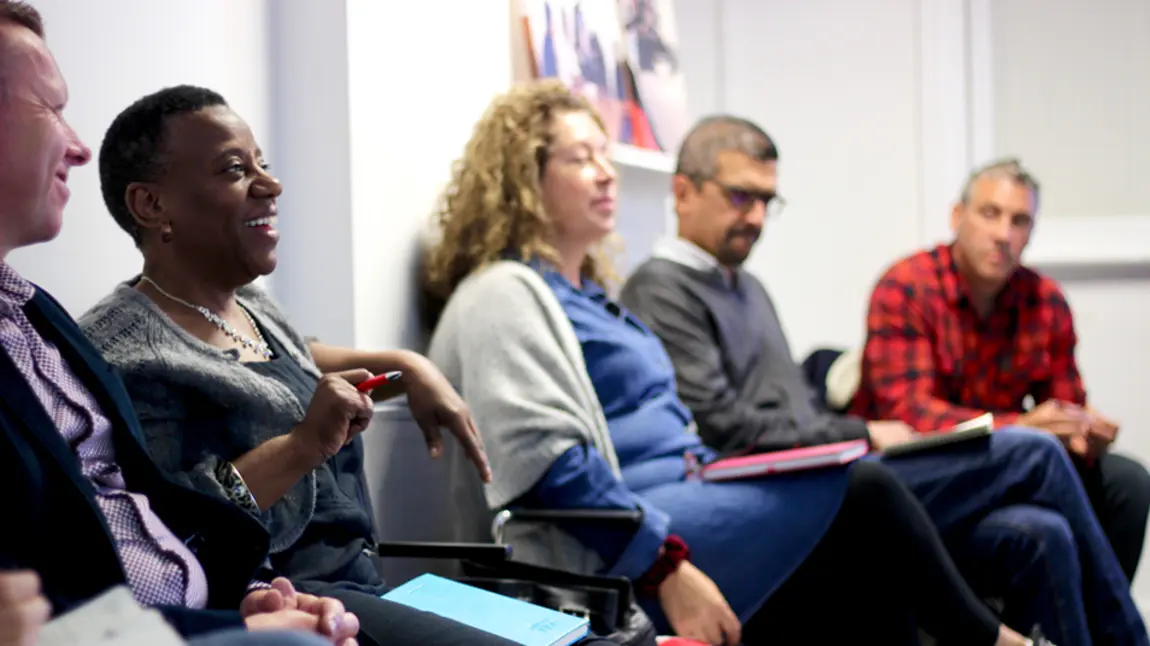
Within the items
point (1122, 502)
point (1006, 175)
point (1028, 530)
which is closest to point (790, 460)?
point (1028, 530)

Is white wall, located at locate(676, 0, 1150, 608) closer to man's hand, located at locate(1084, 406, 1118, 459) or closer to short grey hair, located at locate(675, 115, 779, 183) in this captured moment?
man's hand, located at locate(1084, 406, 1118, 459)

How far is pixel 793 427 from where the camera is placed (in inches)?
121

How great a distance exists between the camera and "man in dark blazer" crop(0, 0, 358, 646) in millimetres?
1127

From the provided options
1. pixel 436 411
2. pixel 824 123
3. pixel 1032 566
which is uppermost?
pixel 824 123

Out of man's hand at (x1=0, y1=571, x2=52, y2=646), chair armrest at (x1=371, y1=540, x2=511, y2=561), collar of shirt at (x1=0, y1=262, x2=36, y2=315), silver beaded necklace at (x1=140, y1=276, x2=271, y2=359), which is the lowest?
chair armrest at (x1=371, y1=540, x2=511, y2=561)

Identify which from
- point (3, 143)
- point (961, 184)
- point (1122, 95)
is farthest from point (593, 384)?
point (1122, 95)

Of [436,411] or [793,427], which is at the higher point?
[436,411]

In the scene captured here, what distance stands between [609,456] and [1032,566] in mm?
1015

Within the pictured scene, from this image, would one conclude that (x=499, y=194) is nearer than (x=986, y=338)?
Yes

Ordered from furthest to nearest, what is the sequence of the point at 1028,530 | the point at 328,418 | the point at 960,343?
Answer: the point at 960,343, the point at 1028,530, the point at 328,418

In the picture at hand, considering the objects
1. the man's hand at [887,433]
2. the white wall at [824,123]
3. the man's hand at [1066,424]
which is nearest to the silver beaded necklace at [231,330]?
the man's hand at [887,433]

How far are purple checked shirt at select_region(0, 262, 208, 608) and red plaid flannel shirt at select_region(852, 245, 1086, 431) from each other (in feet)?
7.78

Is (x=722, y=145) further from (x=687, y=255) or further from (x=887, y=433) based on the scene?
(x=887, y=433)

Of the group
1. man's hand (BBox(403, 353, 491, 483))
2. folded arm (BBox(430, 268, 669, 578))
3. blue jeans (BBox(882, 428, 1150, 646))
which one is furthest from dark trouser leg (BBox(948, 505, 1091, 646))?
man's hand (BBox(403, 353, 491, 483))
